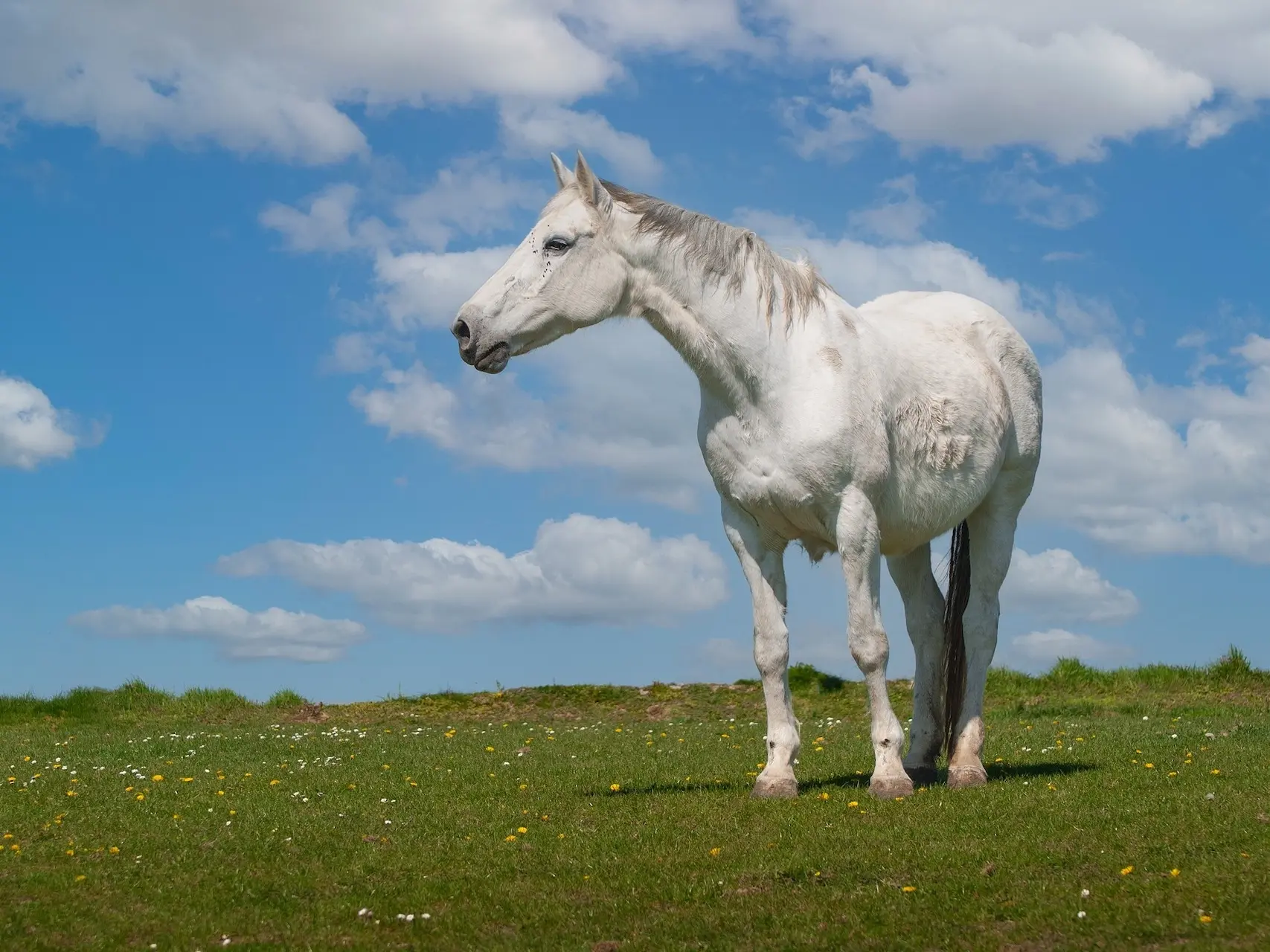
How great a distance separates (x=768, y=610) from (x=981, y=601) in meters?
2.39

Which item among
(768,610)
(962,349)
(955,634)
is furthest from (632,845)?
(962,349)

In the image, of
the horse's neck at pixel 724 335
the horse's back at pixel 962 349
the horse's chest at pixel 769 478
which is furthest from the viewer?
the horse's back at pixel 962 349

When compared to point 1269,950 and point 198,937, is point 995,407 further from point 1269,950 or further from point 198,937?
point 198,937

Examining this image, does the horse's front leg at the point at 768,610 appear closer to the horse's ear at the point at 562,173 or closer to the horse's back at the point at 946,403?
the horse's back at the point at 946,403

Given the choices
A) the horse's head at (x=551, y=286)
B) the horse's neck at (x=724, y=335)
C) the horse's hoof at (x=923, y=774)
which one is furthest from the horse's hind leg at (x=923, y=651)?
the horse's head at (x=551, y=286)

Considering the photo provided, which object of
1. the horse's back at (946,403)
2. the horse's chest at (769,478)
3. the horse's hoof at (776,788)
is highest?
the horse's back at (946,403)

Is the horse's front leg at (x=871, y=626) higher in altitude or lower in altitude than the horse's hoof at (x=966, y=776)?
higher

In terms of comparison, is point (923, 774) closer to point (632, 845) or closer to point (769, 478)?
point (769, 478)

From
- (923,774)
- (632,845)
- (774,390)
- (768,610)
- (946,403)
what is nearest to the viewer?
(632,845)

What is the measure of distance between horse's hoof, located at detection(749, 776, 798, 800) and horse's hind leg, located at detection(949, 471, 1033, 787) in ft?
5.01

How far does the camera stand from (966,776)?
10.2 meters

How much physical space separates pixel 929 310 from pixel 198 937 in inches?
307

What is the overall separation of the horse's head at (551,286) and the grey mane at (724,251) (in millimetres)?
254

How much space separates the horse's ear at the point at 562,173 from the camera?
30.7 ft
